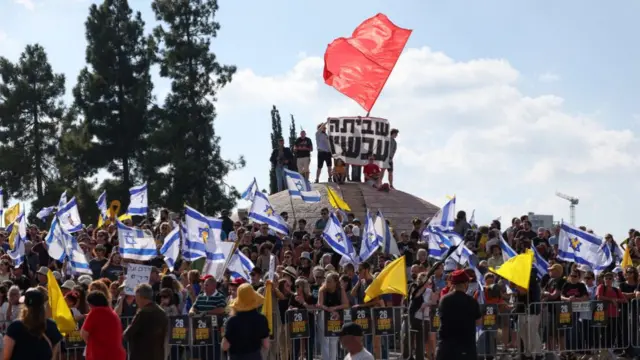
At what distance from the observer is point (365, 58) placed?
35469mm

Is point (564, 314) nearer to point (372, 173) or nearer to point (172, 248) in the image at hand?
point (172, 248)

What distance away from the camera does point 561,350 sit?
61.2 ft

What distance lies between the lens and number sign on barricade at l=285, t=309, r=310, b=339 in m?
17.0

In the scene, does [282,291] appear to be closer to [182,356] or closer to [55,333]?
[182,356]


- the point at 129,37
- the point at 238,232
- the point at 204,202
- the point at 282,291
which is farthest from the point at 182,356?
the point at 129,37

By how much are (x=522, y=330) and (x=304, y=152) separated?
14233 mm

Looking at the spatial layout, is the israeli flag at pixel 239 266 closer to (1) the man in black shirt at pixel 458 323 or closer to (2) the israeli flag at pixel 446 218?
(2) the israeli flag at pixel 446 218

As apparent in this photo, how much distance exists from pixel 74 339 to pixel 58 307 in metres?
1.23

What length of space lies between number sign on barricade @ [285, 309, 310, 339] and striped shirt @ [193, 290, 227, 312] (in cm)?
102

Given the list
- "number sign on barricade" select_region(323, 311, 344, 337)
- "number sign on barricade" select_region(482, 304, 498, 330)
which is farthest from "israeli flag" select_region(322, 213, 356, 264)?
"number sign on barricade" select_region(323, 311, 344, 337)

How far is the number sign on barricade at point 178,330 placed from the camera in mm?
16047

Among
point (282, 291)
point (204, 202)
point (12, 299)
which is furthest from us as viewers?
point (204, 202)

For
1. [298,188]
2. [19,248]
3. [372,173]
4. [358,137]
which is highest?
[358,137]

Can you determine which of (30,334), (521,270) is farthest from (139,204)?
(30,334)
